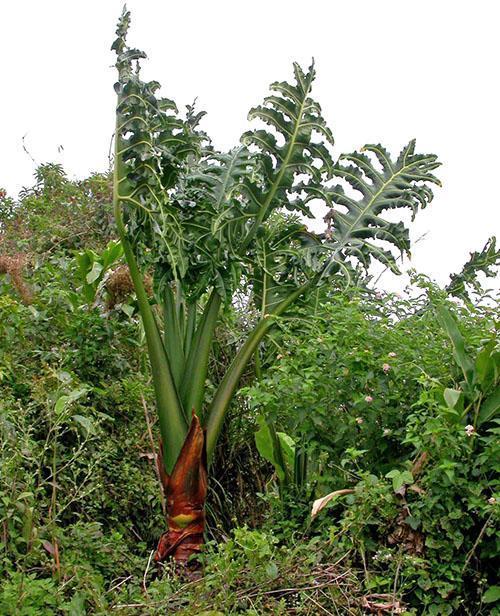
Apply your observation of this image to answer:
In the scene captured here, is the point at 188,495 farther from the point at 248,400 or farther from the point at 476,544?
the point at 476,544

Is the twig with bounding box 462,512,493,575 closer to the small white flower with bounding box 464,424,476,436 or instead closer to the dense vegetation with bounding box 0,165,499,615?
the dense vegetation with bounding box 0,165,499,615

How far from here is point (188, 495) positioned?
17.7 ft

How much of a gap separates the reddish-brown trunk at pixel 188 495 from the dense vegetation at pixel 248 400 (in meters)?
0.01

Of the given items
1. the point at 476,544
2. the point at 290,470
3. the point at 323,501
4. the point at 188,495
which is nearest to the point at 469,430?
the point at 476,544

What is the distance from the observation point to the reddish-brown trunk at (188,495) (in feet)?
17.5

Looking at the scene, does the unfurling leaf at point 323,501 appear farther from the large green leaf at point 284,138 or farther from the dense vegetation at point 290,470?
the large green leaf at point 284,138

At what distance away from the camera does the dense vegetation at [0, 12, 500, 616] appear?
411 centimetres

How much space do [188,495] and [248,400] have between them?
924 mm

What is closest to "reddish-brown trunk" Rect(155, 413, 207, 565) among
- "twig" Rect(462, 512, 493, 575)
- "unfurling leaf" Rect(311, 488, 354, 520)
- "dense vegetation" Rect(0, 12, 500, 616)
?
"dense vegetation" Rect(0, 12, 500, 616)

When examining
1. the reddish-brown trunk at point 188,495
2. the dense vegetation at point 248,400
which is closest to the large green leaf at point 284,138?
the dense vegetation at point 248,400

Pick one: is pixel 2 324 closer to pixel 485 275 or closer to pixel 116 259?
pixel 116 259

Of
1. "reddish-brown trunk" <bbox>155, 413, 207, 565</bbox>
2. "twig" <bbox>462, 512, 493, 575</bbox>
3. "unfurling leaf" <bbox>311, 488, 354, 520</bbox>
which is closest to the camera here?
"twig" <bbox>462, 512, 493, 575</bbox>

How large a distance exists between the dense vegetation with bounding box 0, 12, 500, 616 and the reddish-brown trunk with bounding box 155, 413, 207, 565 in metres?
0.01

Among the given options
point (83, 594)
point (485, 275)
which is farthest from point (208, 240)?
point (83, 594)
